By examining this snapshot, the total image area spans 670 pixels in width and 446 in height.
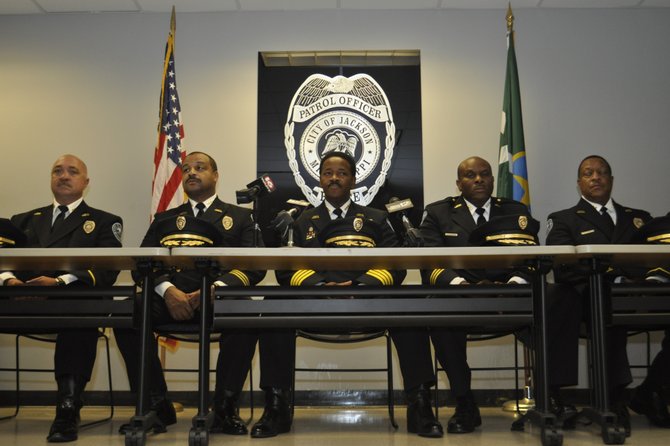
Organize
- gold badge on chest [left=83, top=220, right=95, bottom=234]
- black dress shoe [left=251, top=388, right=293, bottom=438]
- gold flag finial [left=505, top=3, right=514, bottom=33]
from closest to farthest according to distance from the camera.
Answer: black dress shoe [left=251, top=388, right=293, bottom=438] → gold badge on chest [left=83, top=220, right=95, bottom=234] → gold flag finial [left=505, top=3, right=514, bottom=33]

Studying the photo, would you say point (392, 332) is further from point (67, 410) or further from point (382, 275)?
point (67, 410)

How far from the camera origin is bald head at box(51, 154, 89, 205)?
3.90 meters

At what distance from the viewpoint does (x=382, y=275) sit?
11.0ft

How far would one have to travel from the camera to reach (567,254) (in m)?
2.75

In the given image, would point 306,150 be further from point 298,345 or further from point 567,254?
point 567,254

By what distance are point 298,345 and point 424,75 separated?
2148 mm

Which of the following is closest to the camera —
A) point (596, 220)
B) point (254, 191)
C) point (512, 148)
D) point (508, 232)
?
point (508, 232)

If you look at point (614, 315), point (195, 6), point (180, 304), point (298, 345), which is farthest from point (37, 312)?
point (195, 6)

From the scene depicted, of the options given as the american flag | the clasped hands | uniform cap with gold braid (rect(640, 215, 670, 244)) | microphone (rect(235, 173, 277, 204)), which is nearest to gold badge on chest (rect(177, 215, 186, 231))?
microphone (rect(235, 173, 277, 204))

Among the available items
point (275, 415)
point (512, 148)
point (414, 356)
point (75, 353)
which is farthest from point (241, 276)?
point (512, 148)

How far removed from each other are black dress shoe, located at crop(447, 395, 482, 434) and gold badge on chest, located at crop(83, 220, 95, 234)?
215 centimetres

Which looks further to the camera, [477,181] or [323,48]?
[323,48]

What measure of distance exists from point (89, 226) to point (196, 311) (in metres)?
0.92

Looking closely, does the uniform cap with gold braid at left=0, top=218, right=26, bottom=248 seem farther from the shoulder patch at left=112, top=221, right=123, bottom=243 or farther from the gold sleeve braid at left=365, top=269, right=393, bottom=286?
the gold sleeve braid at left=365, top=269, right=393, bottom=286
